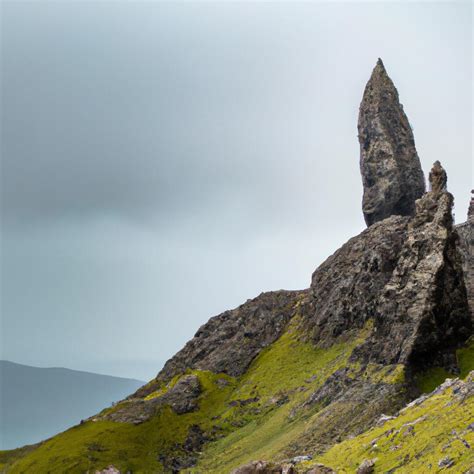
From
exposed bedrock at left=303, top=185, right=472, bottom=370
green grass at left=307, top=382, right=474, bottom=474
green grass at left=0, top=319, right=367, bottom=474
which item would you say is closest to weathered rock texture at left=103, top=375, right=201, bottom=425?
green grass at left=0, top=319, right=367, bottom=474

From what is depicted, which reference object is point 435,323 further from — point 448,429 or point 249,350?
point 249,350

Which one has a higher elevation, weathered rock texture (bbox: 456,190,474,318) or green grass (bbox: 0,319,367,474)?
weathered rock texture (bbox: 456,190,474,318)

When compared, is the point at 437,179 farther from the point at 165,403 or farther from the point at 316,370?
the point at 165,403

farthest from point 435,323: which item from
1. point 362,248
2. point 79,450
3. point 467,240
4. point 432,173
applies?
point 79,450

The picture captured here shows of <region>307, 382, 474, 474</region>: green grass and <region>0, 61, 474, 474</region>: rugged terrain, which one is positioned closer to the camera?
<region>307, 382, 474, 474</region>: green grass

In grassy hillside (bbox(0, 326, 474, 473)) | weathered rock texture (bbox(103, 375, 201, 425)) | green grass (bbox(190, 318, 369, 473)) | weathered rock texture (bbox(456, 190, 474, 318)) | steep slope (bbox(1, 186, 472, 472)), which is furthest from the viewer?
weathered rock texture (bbox(103, 375, 201, 425))

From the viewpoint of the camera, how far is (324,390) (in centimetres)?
12469

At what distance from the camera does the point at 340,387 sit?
119562mm

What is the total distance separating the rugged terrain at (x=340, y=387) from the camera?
75.3m

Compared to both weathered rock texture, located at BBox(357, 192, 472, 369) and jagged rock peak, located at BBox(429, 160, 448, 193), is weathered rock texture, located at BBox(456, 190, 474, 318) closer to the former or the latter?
weathered rock texture, located at BBox(357, 192, 472, 369)

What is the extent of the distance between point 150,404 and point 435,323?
9183 centimetres

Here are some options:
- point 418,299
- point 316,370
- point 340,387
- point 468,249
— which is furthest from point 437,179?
Answer: point 316,370

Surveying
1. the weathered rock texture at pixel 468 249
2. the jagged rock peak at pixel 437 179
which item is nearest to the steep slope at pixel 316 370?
the jagged rock peak at pixel 437 179

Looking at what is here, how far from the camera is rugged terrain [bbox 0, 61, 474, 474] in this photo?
75.3 m
